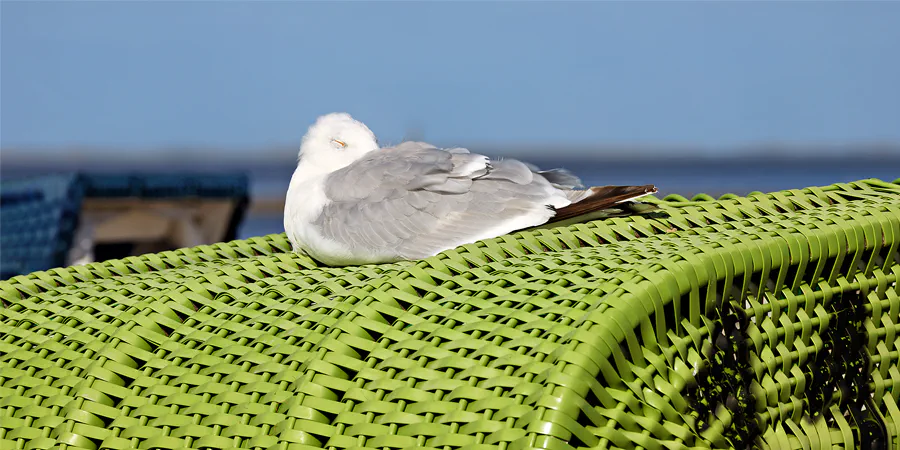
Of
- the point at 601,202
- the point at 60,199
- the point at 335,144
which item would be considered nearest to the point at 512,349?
the point at 601,202

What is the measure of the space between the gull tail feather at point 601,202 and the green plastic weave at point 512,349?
56 millimetres

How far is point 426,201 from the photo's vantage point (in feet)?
5.67

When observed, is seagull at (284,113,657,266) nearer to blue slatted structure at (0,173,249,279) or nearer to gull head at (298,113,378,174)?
gull head at (298,113,378,174)

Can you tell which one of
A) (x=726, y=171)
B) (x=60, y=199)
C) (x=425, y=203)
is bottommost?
(x=726, y=171)

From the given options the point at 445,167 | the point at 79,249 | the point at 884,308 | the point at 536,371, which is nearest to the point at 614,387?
the point at 536,371

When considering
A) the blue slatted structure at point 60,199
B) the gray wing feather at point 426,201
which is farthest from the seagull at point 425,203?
the blue slatted structure at point 60,199

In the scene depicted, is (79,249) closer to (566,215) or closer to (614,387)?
(566,215)

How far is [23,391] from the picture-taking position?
138 centimetres

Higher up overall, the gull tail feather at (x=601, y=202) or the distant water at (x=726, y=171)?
the gull tail feather at (x=601, y=202)

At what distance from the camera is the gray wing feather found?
170 centimetres

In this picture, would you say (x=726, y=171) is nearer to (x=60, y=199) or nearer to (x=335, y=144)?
(x=60, y=199)

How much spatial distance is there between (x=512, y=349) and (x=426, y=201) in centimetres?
69

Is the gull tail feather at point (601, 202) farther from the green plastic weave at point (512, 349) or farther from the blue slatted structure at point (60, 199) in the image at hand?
the blue slatted structure at point (60, 199)

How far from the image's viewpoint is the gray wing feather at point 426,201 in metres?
1.70
